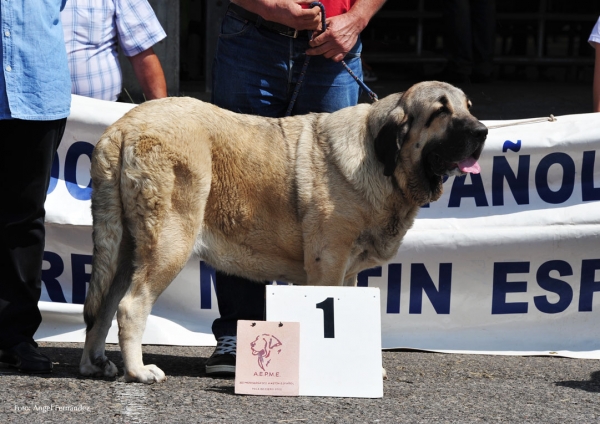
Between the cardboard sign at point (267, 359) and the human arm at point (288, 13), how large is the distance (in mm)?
1519

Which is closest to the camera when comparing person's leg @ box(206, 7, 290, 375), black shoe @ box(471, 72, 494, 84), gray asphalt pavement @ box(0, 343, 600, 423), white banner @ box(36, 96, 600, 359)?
gray asphalt pavement @ box(0, 343, 600, 423)

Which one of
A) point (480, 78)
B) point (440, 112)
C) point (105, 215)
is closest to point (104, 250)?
point (105, 215)

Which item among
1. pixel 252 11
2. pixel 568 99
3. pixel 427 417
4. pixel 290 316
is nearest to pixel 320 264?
pixel 290 316

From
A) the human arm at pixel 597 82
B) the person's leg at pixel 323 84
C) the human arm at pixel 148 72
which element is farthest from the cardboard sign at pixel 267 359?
the human arm at pixel 597 82

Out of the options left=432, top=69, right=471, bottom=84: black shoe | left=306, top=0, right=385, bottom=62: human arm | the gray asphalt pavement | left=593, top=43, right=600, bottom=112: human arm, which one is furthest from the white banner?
left=432, top=69, right=471, bottom=84: black shoe

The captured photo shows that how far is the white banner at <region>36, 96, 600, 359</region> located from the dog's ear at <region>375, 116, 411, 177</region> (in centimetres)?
118

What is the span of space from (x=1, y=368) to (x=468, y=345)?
2.68m

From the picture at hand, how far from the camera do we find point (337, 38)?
4.49 meters

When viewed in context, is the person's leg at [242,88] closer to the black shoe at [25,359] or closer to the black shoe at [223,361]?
the black shoe at [223,361]

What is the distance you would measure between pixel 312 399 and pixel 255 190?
1039 millimetres

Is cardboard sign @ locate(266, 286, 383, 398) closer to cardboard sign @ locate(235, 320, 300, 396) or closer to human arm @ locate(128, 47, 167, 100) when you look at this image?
cardboard sign @ locate(235, 320, 300, 396)

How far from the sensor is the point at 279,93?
4.70m

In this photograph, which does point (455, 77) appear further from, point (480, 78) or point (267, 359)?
point (267, 359)

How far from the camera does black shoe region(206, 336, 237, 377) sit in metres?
4.46
